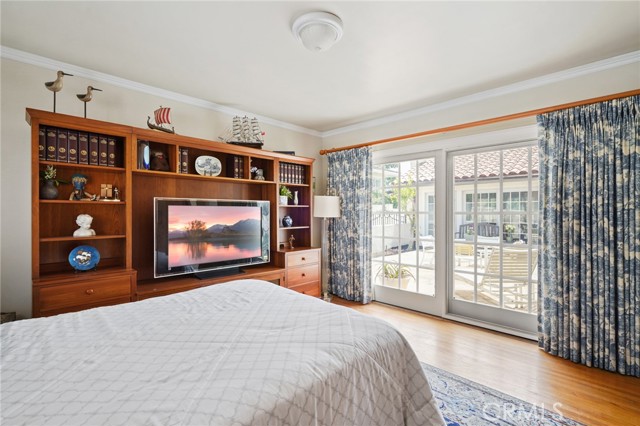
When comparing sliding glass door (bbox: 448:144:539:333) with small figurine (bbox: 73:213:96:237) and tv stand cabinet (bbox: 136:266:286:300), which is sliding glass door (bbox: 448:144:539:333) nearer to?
tv stand cabinet (bbox: 136:266:286:300)

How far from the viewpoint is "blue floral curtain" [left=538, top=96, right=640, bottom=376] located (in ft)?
7.67

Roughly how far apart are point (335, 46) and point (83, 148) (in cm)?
225

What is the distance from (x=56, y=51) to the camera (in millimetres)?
2357

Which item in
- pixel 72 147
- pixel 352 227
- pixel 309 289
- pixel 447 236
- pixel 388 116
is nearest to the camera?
pixel 72 147

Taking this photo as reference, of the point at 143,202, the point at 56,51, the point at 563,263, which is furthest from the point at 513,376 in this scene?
the point at 56,51

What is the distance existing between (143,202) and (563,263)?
4053mm

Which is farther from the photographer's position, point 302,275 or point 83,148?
point 302,275

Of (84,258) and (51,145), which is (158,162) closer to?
(51,145)

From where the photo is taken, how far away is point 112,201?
2547mm

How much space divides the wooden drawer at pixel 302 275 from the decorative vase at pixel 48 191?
2.42 m

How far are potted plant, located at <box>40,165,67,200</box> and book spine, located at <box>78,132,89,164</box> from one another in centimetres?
21

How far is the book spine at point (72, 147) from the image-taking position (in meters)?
2.41

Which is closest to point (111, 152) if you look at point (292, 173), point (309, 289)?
point (292, 173)

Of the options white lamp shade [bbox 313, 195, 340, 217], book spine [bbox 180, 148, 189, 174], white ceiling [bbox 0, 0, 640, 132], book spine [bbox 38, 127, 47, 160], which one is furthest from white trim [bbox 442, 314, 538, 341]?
book spine [bbox 38, 127, 47, 160]
